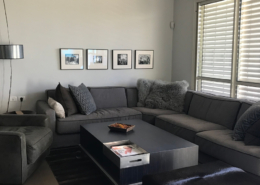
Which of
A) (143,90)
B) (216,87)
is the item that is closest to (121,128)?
(143,90)

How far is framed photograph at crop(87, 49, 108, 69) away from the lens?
4855 millimetres

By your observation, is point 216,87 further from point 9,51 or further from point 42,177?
point 9,51

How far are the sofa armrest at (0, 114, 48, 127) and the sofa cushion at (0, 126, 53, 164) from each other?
0.09 metres

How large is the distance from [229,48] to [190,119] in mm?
1336

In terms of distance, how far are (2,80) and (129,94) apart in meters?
2.13

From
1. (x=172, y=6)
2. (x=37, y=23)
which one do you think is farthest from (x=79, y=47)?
(x=172, y=6)

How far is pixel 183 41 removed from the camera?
529 cm

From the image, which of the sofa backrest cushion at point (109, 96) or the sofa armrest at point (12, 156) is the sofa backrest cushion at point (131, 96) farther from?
the sofa armrest at point (12, 156)

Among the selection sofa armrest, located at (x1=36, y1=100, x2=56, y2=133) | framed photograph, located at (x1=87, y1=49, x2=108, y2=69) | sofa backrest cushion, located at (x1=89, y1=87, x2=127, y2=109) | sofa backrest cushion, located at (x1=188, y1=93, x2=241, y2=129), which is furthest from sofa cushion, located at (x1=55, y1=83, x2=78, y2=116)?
sofa backrest cushion, located at (x1=188, y1=93, x2=241, y2=129)

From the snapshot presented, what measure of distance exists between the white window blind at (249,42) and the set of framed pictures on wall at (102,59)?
187cm

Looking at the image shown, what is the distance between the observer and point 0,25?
415cm

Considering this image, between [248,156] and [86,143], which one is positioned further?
[86,143]

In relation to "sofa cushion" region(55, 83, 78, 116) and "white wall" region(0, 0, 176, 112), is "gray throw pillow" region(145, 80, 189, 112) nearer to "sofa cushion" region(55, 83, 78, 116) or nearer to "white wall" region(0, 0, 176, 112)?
"white wall" region(0, 0, 176, 112)

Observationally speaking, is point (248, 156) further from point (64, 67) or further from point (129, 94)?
point (64, 67)
